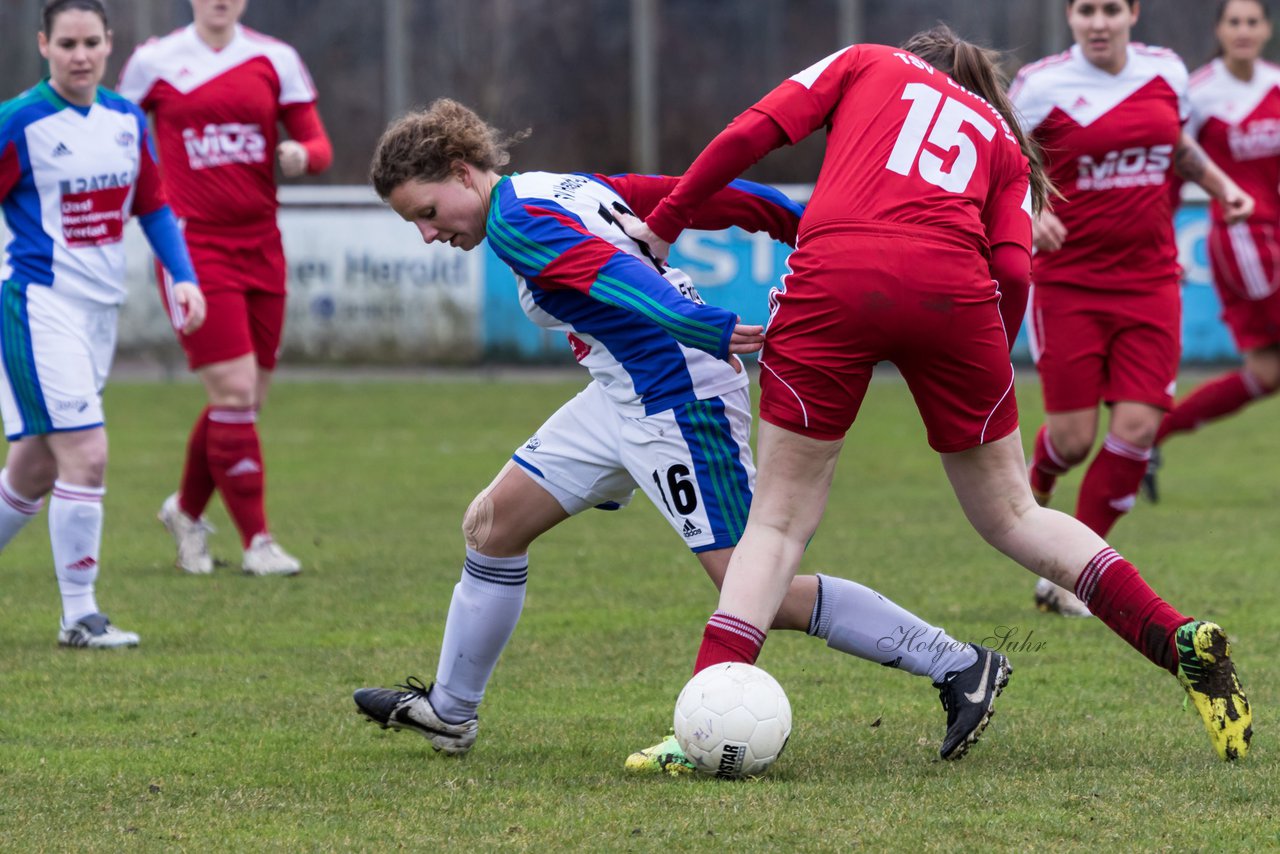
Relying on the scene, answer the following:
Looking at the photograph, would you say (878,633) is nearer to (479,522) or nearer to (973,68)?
(479,522)

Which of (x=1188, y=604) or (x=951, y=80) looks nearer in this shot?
(x=951, y=80)

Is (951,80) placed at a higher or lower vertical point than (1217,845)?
higher

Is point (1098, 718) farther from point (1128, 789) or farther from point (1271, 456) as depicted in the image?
point (1271, 456)

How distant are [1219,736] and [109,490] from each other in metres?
8.13

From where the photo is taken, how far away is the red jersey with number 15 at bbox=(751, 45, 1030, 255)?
4.19 metres

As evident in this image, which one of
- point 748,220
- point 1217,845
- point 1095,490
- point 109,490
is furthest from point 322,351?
point 1217,845

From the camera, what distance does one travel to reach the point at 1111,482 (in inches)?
269

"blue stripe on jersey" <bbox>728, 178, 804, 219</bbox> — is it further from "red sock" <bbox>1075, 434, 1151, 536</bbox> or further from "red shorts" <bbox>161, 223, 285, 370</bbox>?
"red shorts" <bbox>161, 223, 285, 370</bbox>

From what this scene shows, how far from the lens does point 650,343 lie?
4.38 meters

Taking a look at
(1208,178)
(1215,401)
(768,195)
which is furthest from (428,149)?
(1215,401)

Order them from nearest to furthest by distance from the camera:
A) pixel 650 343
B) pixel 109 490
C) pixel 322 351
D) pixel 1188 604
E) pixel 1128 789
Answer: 1. pixel 1128 789
2. pixel 650 343
3. pixel 1188 604
4. pixel 109 490
5. pixel 322 351

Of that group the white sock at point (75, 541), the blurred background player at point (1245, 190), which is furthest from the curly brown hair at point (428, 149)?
the blurred background player at point (1245, 190)

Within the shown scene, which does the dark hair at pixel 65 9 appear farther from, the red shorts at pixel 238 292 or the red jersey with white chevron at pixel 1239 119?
the red jersey with white chevron at pixel 1239 119

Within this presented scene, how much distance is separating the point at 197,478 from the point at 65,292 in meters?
1.96
